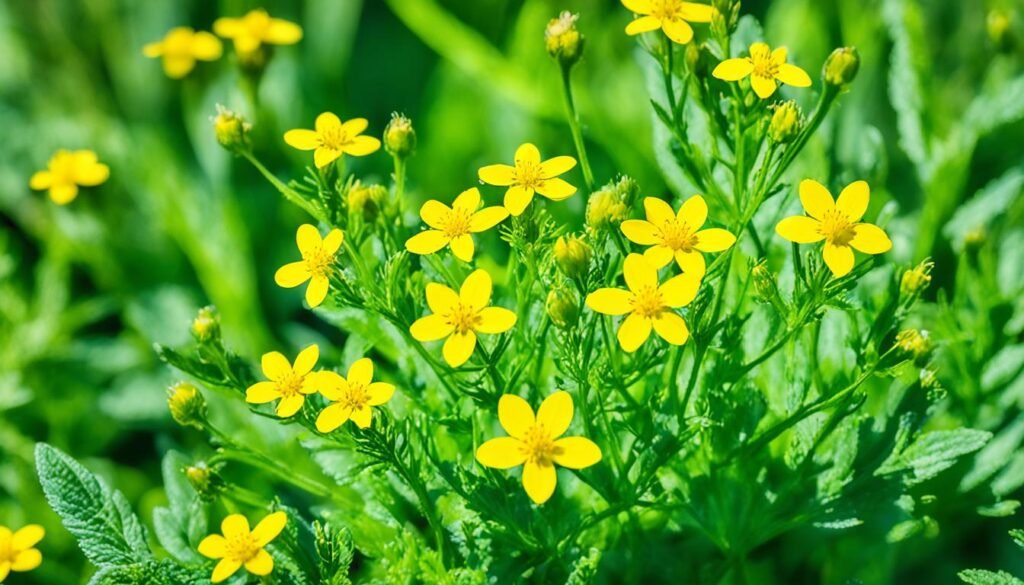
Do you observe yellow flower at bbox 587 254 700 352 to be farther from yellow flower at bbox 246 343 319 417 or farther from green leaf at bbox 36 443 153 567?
green leaf at bbox 36 443 153 567

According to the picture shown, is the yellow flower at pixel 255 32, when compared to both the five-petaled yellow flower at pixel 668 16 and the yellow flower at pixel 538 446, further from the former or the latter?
the yellow flower at pixel 538 446

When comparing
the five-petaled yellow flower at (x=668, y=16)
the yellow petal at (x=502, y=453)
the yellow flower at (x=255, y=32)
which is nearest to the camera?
the yellow petal at (x=502, y=453)

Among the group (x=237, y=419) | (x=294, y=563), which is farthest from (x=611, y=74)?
(x=294, y=563)

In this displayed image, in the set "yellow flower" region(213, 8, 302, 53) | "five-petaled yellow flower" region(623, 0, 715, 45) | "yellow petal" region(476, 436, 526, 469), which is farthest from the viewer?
"yellow flower" region(213, 8, 302, 53)

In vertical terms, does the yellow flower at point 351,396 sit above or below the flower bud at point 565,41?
below

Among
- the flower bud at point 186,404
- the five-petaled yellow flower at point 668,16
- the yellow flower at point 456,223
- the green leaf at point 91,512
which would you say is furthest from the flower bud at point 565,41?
the green leaf at point 91,512

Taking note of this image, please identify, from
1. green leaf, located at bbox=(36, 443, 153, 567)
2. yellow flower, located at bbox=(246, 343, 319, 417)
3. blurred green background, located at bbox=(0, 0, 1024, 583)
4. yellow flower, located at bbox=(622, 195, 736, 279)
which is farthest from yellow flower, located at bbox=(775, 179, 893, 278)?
green leaf, located at bbox=(36, 443, 153, 567)
